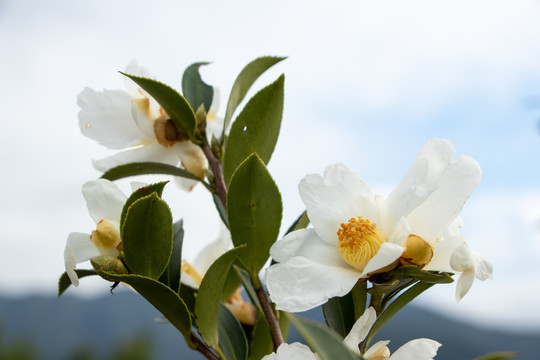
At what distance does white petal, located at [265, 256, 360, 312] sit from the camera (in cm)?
59

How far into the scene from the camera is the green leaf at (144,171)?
88 cm

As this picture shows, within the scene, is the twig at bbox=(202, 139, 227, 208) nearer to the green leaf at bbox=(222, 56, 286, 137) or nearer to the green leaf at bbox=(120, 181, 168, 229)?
the green leaf at bbox=(222, 56, 286, 137)

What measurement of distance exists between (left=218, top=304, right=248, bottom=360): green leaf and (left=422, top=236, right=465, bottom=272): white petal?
0.34 m

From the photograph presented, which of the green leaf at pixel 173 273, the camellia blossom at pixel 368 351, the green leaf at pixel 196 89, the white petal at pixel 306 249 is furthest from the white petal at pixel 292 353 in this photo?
the green leaf at pixel 196 89

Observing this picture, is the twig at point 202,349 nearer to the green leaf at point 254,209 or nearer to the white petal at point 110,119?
the green leaf at point 254,209

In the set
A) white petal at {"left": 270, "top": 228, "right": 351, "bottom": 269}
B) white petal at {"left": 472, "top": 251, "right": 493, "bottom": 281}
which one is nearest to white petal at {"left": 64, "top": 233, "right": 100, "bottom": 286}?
white petal at {"left": 270, "top": 228, "right": 351, "bottom": 269}

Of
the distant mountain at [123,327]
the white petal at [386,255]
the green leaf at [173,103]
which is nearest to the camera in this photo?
the white petal at [386,255]

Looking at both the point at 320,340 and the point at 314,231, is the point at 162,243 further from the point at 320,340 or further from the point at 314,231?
the point at 320,340

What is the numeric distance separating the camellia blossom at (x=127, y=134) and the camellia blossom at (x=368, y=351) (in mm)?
389

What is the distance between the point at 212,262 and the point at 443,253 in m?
0.45

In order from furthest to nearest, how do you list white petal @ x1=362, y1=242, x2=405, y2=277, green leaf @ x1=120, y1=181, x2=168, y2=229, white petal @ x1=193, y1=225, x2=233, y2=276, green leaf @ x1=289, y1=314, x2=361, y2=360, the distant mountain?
the distant mountain → white petal @ x1=193, y1=225, x2=233, y2=276 → green leaf @ x1=120, y1=181, x2=168, y2=229 → white petal @ x1=362, y1=242, x2=405, y2=277 → green leaf @ x1=289, y1=314, x2=361, y2=360

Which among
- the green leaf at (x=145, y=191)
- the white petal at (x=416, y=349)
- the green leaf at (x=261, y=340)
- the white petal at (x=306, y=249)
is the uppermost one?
the green leaf at (x=145, y=191)

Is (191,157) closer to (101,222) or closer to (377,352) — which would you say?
(101,222)

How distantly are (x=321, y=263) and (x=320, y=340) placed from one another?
228 millimetres
